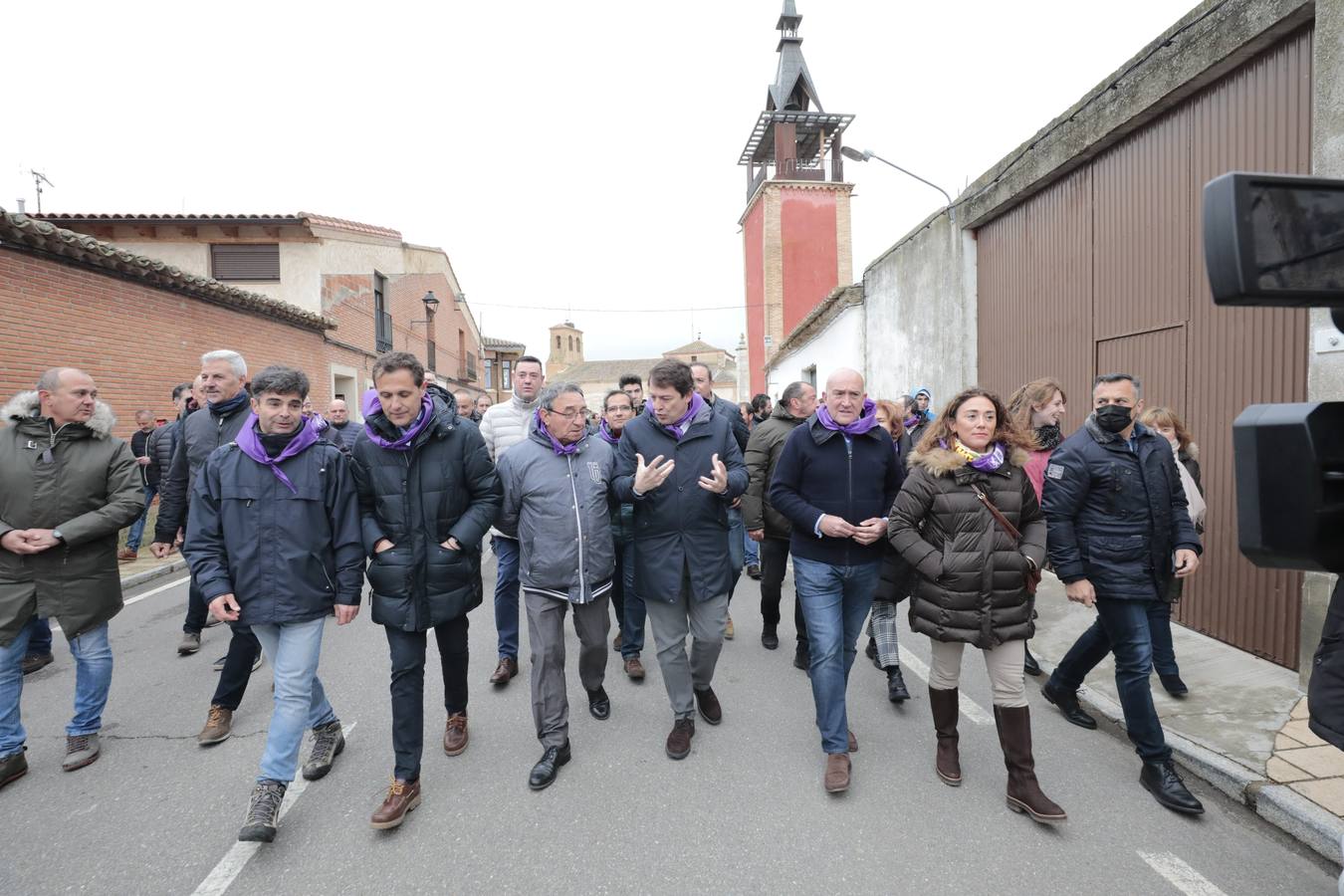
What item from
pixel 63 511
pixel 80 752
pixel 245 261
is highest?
pixel 245 261

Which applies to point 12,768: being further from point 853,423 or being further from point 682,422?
point 853,423

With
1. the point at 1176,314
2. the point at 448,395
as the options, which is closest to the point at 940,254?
the point at 1176,314

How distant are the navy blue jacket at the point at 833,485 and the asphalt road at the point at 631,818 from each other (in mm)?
1040

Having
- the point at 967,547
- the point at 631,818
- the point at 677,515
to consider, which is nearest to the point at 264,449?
the point at 677,515

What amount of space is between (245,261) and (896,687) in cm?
1863

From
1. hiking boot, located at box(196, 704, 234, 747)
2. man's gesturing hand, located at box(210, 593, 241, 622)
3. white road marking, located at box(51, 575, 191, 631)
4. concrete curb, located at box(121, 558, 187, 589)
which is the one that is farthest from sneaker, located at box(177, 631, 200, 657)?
man's gesturing hand, located at box(210, 593, 241, 622)

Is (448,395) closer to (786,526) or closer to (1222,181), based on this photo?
(786,526)

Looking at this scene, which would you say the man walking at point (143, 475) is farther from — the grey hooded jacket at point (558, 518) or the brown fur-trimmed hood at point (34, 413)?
the grey hooded jacket at point (558, 518)

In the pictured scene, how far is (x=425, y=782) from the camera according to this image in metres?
3.13

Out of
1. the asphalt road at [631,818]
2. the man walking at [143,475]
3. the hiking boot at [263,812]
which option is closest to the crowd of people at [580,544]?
the hiking boot at [263,812]

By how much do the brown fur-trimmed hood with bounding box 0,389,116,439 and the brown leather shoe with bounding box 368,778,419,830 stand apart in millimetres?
2332

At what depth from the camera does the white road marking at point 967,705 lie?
3.73 meters

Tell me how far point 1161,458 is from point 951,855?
1.97 m

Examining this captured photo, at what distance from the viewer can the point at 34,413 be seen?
333 centimetres
